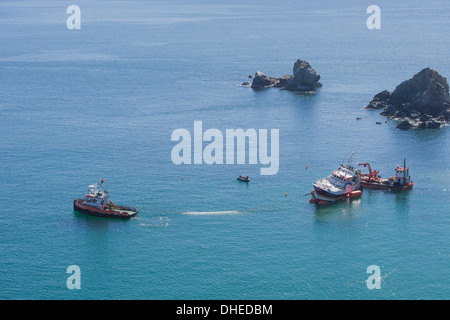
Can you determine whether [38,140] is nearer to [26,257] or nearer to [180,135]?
[180,135]

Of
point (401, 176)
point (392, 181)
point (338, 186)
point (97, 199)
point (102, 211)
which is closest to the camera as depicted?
point (97, 199)

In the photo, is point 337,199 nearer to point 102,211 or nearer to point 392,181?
point 392,181

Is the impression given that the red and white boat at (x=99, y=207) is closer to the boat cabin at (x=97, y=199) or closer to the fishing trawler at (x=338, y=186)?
the boat cabin at (x=97, y=199)

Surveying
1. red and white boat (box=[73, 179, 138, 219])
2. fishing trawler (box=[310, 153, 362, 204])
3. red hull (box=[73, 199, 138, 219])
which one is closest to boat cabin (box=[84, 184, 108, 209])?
red and white boat (box=[73, 179, 138, 219])

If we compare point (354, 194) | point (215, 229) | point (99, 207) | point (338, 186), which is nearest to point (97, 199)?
point (99, 207)

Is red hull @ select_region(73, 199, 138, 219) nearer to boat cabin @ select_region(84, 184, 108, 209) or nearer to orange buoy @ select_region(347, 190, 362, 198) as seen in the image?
boat cabin @ select_region(84, 184, 108, 209)
